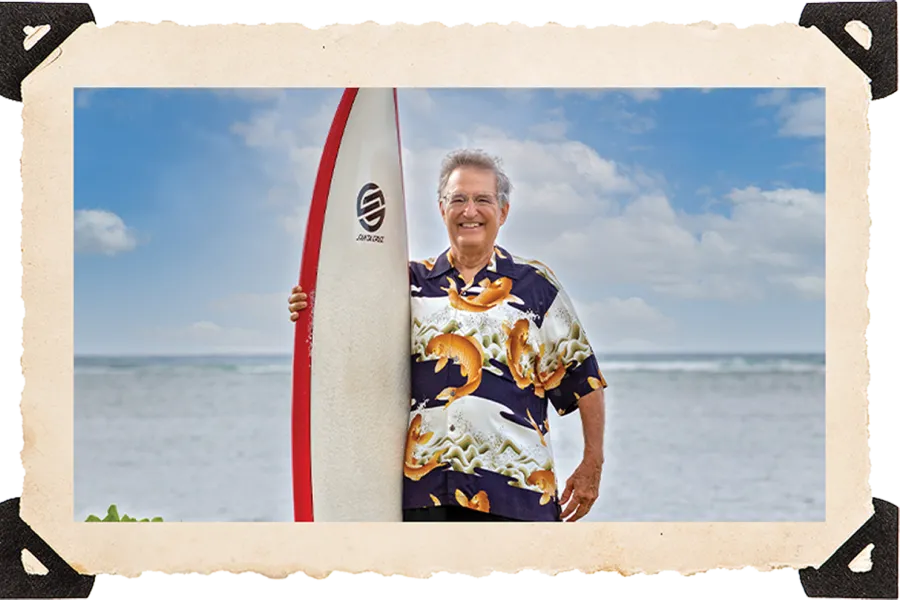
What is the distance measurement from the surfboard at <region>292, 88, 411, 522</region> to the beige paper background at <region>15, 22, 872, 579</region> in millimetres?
133

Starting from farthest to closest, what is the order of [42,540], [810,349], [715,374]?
[715,374] → [810,349] → [42,540]

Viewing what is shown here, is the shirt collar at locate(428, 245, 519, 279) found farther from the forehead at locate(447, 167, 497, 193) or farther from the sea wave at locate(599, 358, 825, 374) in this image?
the sea wave at locate(599, 358, 825, 374)

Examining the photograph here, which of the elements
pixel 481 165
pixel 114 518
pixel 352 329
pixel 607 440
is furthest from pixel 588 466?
pixel 114 518

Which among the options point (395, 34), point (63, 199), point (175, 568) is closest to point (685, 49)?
point (395, 34)

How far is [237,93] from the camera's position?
282 centimetres

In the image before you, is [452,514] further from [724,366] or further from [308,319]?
[724,366]

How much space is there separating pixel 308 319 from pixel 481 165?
2.01 feet

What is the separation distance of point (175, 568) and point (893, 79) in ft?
7.27

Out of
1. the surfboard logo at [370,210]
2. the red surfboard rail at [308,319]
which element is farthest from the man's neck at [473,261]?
the red surfboard rail at [308,319]

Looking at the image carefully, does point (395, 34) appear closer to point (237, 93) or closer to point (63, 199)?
point (237, 93)

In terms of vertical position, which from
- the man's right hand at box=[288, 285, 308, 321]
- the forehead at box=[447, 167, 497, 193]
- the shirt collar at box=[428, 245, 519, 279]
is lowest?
the man's right hand at box=[288, 285, 308, 321]

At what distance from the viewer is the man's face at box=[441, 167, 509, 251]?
2654 mm

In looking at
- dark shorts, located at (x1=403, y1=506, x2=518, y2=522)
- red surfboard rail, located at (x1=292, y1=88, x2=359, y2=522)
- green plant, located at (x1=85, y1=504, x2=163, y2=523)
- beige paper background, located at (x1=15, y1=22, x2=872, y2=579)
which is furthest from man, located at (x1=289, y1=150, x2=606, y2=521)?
green plant, located at (x1=85, y1=504, x2=163, y2=523)

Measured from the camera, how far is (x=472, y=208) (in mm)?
2652
